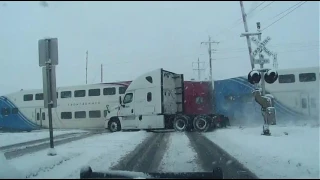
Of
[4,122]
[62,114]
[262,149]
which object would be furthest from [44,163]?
[4,122]

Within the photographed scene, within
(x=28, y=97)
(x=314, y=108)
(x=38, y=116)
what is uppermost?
(x=28, y=97)

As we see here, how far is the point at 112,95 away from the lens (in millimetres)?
30828

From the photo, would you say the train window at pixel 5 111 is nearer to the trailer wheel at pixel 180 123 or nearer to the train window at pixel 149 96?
the train window at pixel 149 96

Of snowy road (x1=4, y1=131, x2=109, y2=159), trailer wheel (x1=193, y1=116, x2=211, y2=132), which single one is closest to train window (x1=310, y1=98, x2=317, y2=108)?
trailer wheel (x1=193, y1=116, x2=211, y2=132)

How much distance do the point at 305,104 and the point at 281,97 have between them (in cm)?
167

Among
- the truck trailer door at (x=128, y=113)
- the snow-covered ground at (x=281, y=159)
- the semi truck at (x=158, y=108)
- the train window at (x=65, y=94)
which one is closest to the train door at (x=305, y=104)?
the semi truck at (x=158, y=108)

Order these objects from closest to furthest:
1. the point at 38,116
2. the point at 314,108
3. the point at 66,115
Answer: the point at 314,108, the point at 66,115, the point at 38,116

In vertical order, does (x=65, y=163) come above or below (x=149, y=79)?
below

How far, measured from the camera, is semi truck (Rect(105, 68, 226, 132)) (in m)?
23.2

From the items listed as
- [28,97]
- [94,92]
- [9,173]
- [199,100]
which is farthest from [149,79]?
[9,173]

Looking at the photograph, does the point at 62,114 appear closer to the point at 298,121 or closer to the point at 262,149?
the point at 298,121

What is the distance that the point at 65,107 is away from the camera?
109 feet

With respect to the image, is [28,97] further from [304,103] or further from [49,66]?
[49,66]

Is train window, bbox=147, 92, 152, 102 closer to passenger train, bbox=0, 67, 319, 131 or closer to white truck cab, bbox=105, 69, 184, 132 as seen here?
white truck cab, bbox=105, 69, 184, 132
